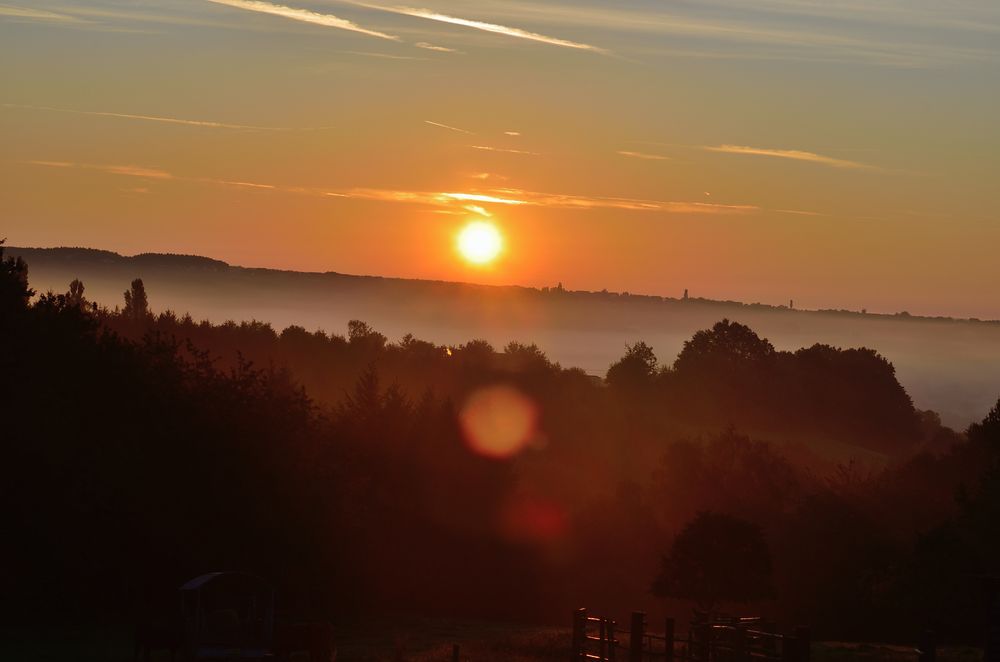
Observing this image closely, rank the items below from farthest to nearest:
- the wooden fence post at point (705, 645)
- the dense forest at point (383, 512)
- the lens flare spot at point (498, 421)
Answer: the lens flare spot at point (498, 421) < the dense forest at point (383, 512) < the wooden fence post at point (705, 645)

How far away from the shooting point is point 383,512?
9344 cm

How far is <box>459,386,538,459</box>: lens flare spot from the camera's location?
382ft

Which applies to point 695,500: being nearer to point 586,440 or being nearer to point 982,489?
point 982,489

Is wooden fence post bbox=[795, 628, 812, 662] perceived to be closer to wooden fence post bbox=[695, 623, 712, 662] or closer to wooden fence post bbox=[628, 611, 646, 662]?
wooden fence post bbox=[695, 623, 712, 662]

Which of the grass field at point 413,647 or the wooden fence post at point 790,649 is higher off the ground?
the wooden fence post at point 790,649

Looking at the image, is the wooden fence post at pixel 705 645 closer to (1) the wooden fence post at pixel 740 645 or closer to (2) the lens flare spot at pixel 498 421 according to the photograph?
(1) the wooden fence post at pixel 740 645

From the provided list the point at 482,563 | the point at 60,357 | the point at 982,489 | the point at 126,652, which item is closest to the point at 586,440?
the point at 482,563

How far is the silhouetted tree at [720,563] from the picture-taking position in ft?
242

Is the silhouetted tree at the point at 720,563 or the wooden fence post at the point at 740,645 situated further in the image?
the silhouetted tree at the point at 720,563

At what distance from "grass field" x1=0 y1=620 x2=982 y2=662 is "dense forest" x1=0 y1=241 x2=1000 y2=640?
4.34m

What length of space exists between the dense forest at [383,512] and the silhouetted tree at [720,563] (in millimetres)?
145

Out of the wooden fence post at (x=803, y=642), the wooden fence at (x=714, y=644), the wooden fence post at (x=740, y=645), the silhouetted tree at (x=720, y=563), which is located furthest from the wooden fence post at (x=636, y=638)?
the silhouetted tree at (x=720, y=563)

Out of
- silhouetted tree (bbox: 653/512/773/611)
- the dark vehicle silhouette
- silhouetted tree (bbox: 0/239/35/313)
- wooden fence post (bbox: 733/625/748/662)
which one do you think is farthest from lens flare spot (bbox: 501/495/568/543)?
wooden fence post (bbox: 733/625/748/662)

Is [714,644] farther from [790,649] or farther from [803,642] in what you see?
[803,642]
